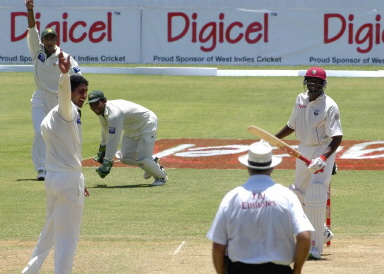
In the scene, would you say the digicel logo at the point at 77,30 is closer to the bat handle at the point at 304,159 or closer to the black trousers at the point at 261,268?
the bat handle at the point at 304,159

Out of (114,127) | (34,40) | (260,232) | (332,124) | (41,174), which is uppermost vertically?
(34,40)

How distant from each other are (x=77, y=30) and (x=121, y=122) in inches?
613

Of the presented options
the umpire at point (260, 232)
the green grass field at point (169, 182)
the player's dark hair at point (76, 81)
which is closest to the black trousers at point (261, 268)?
the umpire at point (260, 232)

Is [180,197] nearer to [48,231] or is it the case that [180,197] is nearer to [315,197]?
[315,197]

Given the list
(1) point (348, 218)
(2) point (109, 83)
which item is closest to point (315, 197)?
(1) point (348, 218)

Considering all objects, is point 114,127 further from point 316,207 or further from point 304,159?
point 304,159

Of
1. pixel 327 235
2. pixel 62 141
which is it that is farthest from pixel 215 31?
pixel 62 141

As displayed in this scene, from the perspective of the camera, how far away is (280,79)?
2867 centimetres

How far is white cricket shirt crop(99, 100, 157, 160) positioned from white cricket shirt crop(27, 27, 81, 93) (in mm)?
944

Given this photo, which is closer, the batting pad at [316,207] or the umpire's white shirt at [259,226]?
the umpire's white shirt at [259,226]

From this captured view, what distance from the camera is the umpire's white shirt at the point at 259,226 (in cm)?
638

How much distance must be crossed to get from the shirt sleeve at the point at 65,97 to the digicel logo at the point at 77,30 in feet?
71.0

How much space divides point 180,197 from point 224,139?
628 cm

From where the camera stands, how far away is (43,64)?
15.1 metres
